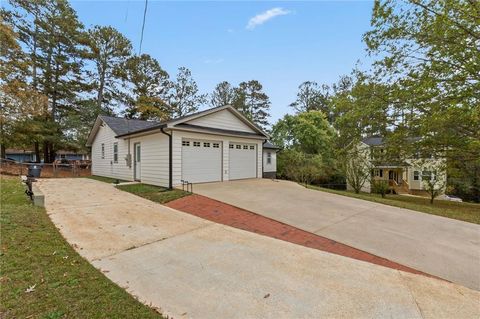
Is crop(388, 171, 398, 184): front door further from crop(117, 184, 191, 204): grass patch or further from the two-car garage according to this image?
crop(117, 184, 191, 204): grass patch

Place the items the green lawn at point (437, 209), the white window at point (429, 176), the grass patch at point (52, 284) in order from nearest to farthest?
the grass patch at point (52, 284), the green lawn at point (437, 209), the white window at point (429, 176)

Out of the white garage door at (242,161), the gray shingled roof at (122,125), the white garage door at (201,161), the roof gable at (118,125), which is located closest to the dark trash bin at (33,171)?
the roof gable at (118,125)

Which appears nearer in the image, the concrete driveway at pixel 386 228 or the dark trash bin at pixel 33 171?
the concrete driveway at pixel 386 228

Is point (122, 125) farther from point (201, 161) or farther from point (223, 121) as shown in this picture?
point (201, 161)

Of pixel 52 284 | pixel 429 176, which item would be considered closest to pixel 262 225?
pixel 52 284

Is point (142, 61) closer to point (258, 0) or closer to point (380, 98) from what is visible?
point (258, 0)

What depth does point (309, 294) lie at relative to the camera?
2881 mm

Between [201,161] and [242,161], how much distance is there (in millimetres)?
2785

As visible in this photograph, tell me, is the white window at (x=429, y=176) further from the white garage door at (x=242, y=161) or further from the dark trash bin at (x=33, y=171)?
the dark trash bin at (x=33, y=171)

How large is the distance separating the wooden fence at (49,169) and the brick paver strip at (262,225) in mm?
14371

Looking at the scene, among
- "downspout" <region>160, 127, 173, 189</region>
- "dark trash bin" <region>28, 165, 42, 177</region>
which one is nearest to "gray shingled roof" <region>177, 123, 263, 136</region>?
"downspout" <region>160, 127, 173, 189</region>

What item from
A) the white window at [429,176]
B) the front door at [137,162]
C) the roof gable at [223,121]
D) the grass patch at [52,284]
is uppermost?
the roof gable at [223,121]

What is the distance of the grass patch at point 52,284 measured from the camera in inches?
93.6

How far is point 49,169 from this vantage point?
19266mm
